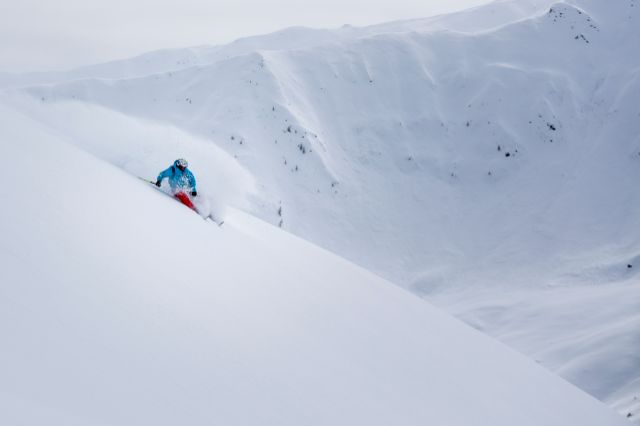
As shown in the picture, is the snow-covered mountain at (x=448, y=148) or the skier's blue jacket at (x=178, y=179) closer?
the skier's blue jacket at (x=178, y=179)

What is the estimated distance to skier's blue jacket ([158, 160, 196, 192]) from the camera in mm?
7164

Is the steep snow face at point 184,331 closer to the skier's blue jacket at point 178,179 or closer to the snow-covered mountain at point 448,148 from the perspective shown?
the skier's blue jacket at point 178,179

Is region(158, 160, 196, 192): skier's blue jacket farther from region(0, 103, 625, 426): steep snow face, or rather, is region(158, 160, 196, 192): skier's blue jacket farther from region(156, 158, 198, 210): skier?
region(0, 103, 625, 426): steep snow face

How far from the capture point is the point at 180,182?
722cm

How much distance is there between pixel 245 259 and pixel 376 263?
1734 cm

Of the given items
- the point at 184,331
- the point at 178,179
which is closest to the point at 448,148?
the point at 178,179

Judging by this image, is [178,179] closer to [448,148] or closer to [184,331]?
[184,331]

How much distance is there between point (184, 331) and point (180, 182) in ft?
14.6

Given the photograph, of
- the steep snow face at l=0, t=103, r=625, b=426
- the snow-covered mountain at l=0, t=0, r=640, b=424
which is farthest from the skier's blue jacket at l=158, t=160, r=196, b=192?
the snow-covered mountain at l=0, t=0, r=640, b=424

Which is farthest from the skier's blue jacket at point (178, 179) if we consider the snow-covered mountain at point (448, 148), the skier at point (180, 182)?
the snow-covered mountain at point (448, 148)

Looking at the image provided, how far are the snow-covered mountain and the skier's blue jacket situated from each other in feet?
29.1

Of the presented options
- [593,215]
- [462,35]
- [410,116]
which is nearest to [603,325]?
[593,215]

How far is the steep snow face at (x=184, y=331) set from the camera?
216 cm

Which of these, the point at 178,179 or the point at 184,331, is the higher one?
the point at 178,179
